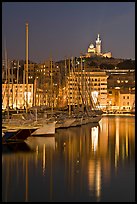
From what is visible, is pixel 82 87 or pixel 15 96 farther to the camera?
pixel 15 96

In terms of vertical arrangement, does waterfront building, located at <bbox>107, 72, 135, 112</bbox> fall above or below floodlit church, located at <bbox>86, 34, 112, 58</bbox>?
below

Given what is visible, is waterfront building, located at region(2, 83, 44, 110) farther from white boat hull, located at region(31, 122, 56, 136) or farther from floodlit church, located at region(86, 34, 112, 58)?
floodlit church, located at region(86, 34, 112, 58)

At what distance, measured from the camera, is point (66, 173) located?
13906 millimetres

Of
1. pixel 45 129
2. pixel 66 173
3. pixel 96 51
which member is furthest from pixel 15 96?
pixel 96 51

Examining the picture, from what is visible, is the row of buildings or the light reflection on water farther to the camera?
the row of buildings

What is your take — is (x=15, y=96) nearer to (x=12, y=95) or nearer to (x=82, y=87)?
(x=82, y=87)

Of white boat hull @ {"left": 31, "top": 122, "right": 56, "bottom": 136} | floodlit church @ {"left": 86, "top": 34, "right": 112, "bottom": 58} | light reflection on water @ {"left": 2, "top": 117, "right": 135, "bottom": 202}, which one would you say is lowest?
light reflection on water @ {"left": 2, "top": 117, "right": 135, "bottom": 202}

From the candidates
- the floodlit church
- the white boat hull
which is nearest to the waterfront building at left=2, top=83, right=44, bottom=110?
the white boat hull

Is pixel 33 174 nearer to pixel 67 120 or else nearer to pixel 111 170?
pixel 111 170

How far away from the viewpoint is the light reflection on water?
36.5 feet

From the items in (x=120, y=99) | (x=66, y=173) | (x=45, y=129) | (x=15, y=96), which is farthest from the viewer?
(x=120, y=99)

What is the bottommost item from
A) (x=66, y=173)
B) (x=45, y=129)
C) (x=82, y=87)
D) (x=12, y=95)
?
(x=66, y=173)

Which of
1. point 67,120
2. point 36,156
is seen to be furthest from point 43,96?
point 36,156

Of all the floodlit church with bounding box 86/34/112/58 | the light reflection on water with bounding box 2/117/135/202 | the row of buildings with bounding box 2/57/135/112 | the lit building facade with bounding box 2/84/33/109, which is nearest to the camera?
the light reflection on water with bounding box 2/117/135/202
